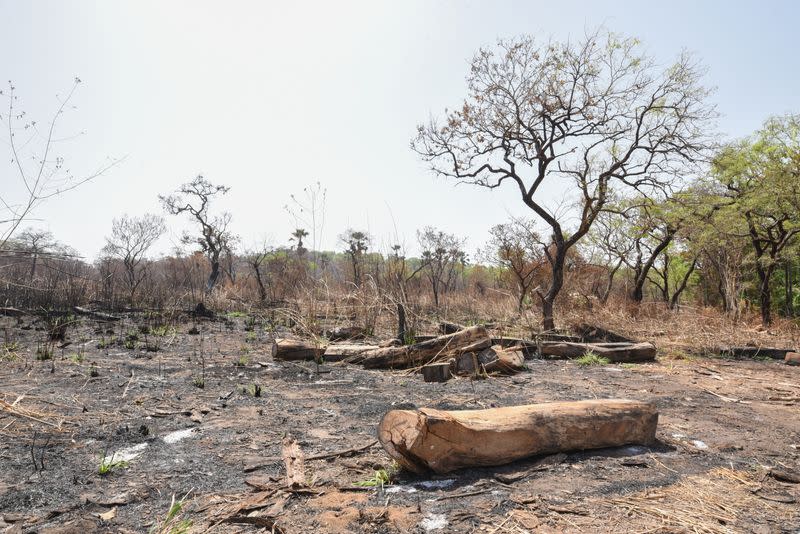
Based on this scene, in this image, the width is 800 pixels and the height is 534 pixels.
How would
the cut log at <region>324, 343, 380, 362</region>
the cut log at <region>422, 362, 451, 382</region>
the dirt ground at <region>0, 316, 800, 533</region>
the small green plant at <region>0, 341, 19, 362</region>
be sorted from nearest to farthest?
the dirt ground at <region>0, 316, 800, 533</region> → the cut log at <region>422, 362, 451, 382</region> → the small green plant at <region>0, 341, 19, 362</region> → the cut log at <region>324, 343, 380, 362</region>

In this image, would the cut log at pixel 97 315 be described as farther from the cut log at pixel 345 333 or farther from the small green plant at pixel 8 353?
the cut log at pixel 345 333

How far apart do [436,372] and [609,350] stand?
352 cm

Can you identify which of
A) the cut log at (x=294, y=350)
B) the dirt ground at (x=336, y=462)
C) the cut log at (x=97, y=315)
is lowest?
the dirt ground at (x=336, y=462)

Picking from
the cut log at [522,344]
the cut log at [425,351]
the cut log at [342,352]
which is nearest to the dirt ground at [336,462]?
the cut log at [425,351]

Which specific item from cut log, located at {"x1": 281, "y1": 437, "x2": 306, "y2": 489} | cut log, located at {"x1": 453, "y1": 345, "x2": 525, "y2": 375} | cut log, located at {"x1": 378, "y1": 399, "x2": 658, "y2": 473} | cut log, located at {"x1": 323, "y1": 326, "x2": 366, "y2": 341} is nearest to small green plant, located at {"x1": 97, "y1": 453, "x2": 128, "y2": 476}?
cut log, located at {"x1": 281, "y1": 437, "x2": 306, "y2": 489}

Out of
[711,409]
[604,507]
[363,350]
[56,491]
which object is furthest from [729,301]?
[56,491]

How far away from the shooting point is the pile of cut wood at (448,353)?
6203 mm

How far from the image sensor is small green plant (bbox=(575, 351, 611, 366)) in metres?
7.25

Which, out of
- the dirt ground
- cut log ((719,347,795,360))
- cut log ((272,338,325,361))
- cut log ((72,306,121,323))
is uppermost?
cut log ((72,306,121,323))

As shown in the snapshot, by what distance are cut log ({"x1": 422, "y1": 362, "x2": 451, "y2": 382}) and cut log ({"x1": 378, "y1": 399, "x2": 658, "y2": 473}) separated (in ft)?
9.28

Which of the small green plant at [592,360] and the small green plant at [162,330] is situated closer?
the small green plant at [592,360]

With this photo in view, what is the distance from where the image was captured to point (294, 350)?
7.02m

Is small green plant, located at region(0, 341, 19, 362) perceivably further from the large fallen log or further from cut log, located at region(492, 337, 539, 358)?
the large fallen log

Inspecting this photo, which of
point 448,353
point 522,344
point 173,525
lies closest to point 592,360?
point 522,344
